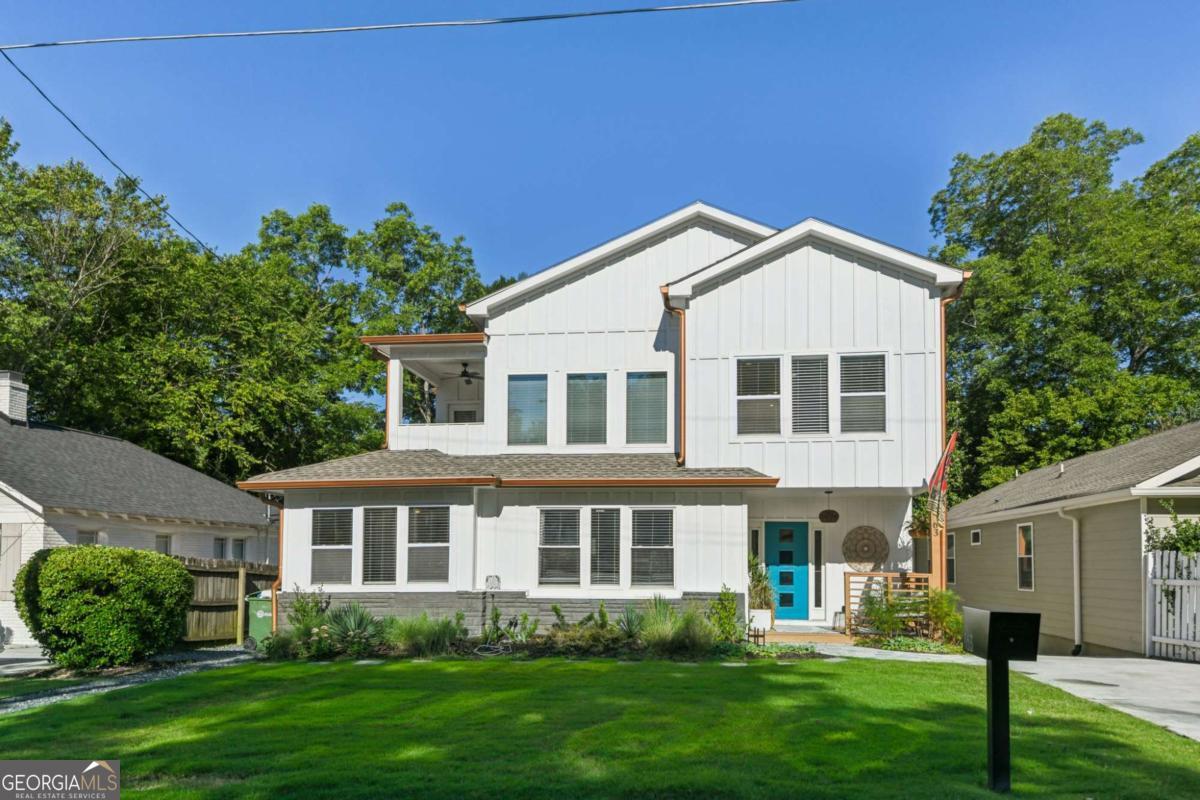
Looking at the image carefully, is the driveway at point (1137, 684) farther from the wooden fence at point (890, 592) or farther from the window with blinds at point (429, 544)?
the window with blinds at point (429, 544)

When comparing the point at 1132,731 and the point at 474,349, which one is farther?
the point at 474,349

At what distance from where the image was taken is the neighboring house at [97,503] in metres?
19.2

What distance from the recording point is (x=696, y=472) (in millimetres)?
18078

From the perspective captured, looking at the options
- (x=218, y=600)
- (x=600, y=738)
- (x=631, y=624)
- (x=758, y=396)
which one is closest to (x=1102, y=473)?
(x=758, y=396)

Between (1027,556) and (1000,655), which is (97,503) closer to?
(1000,655)

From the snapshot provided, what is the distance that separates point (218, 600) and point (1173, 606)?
1740 cm

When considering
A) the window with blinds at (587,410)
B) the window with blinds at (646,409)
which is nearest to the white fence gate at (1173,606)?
the window with blinds at (646,409)

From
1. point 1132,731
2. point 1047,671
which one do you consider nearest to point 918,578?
point 1047,671

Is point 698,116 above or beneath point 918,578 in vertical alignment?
above

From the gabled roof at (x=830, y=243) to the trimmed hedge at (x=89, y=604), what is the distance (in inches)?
418

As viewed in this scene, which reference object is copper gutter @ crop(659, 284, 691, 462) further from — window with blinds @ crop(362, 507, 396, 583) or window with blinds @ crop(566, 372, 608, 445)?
window with blinds @ crop(362, 507, 396, 583)

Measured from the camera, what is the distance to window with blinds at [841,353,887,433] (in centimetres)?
1827

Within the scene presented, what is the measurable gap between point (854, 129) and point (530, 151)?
8131mm

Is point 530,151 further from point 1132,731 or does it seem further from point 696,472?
point 1132,731
